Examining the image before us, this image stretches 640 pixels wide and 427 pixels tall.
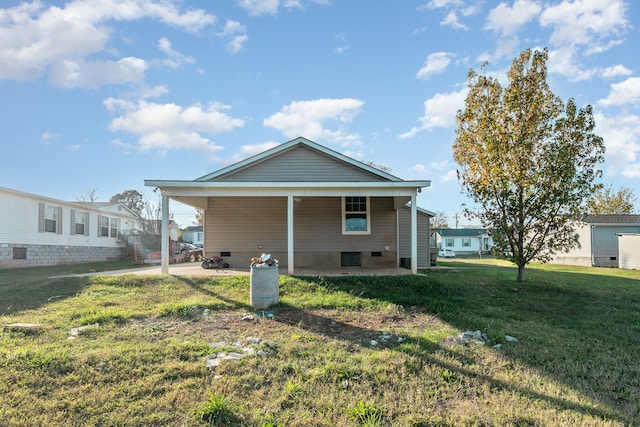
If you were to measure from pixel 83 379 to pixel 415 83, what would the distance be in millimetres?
11179

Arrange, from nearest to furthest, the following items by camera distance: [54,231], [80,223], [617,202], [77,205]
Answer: [54,231] < [77,205] < [80,223] < [617,202]

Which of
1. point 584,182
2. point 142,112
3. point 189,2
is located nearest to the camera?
point 189,2

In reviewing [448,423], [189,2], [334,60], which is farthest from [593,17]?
[448,423]

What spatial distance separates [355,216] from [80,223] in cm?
1747

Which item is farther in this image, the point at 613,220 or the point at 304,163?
the point at 613,220

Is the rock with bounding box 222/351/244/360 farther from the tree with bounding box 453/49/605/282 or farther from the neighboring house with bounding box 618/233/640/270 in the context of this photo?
the neighboring house with bounding box 618/233/640/270

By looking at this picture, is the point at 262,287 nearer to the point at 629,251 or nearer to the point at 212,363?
the point at 212,363

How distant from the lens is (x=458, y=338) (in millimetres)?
5945

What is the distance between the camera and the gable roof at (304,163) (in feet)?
41.3

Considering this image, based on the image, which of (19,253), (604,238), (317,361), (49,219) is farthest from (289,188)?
(604,238)

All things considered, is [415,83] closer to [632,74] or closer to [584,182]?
[584,182]

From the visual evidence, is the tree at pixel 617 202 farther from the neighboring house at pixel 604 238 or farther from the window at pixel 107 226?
the window at pixel 107 226

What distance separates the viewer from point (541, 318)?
25.2 ft

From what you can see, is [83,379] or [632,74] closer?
[83,379]
